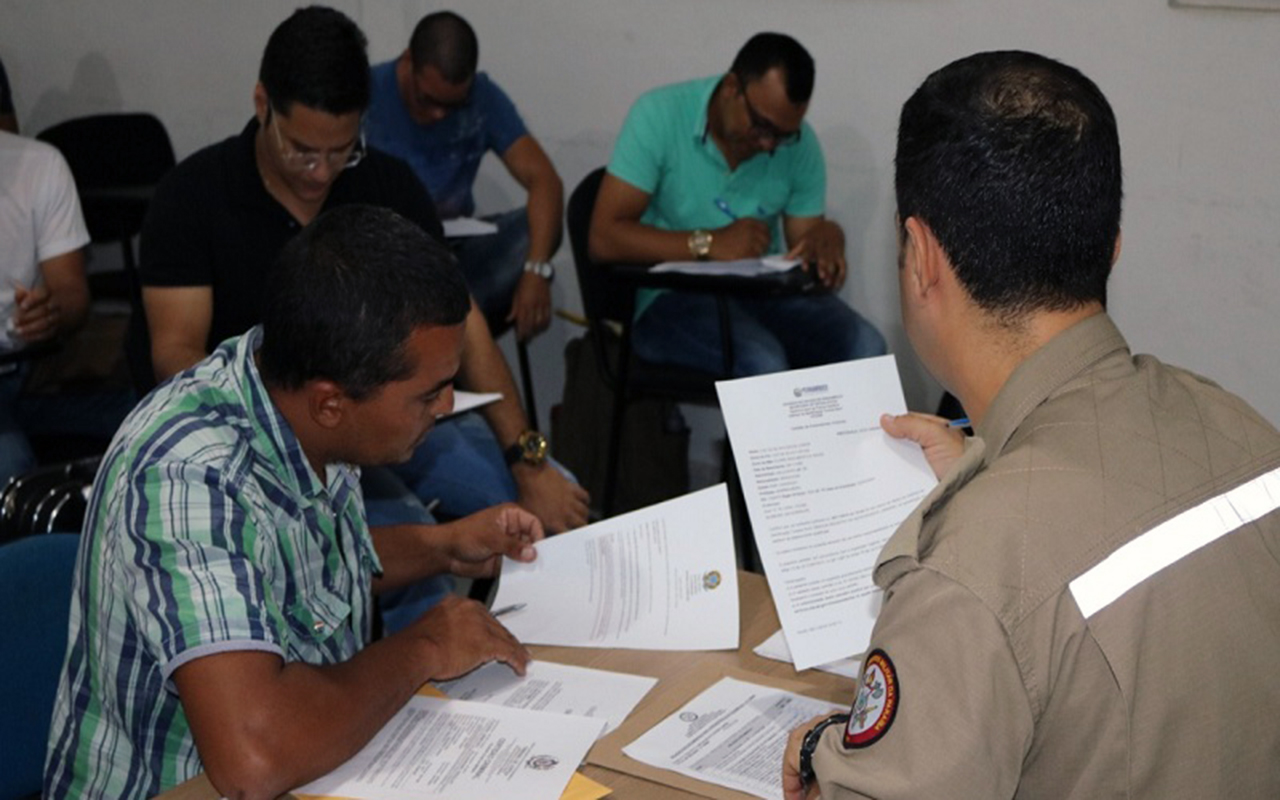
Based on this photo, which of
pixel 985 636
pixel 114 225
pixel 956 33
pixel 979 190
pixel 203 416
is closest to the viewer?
pixel 985 636

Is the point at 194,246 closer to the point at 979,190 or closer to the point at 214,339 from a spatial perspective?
the point at 214,339

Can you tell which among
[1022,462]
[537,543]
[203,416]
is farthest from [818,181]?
[1022,462]

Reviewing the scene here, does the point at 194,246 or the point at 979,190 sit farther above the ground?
the point at 979,190

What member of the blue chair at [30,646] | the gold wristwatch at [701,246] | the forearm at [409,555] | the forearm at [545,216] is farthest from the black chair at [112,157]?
the blue chair at [30,646]

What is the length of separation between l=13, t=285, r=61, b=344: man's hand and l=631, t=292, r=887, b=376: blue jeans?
134 cm

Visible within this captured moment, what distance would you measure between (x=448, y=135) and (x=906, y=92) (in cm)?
129

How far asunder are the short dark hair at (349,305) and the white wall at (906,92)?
2.40 meters

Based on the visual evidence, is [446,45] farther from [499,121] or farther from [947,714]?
[947,714]

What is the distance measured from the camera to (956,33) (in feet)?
12.0

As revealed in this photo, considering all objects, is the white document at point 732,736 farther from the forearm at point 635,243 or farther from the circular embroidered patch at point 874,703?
the forearm at point 635,243

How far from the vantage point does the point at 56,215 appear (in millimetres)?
3189

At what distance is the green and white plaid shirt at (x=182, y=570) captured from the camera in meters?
1.39

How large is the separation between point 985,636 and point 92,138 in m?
4.32

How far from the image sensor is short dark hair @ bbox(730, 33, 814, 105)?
3.40 metres
